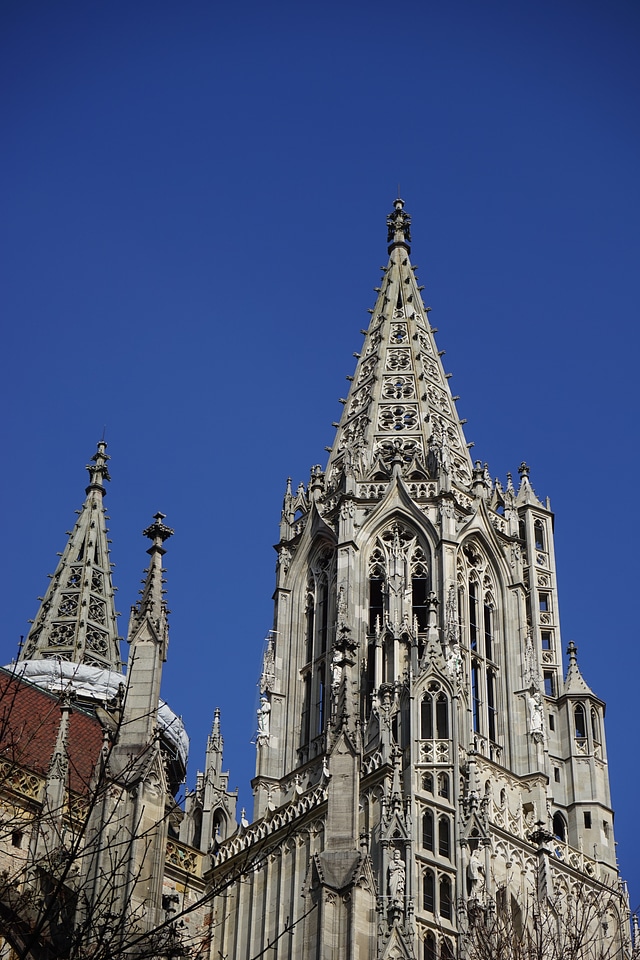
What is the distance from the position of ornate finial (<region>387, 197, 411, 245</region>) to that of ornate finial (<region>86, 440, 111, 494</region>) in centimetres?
1404

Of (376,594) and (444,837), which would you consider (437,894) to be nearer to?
(444,837)

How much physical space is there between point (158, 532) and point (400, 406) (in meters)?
25.3

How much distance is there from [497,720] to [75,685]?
11.7 meters

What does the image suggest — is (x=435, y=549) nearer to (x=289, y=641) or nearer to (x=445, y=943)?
(x=289, y=641)

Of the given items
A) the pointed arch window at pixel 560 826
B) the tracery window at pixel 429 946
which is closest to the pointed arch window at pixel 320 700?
the pointed arch window at pixel 560 826

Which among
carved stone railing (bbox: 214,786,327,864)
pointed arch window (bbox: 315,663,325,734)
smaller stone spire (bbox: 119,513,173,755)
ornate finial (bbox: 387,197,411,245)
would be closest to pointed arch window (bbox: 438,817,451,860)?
carved stone railing (bbox: 214,786,327,864)

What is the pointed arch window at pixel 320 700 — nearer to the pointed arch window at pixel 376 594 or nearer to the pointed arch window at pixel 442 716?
the pointed arch window at pixel 376 594

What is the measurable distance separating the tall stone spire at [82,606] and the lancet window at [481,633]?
11023mm

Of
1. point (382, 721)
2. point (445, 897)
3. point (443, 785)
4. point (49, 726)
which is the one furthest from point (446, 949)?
point (49, 726)

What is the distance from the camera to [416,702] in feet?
127

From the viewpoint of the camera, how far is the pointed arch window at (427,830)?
3603cm

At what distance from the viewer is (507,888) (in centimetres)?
3691

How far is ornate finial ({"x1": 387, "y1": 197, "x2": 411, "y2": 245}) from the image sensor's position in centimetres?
6022

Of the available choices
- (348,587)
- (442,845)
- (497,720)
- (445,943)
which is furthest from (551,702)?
(445,943)
